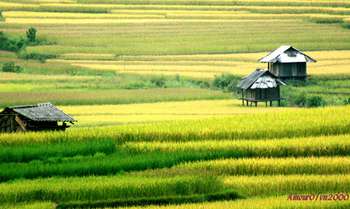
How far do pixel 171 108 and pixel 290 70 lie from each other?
13.7 meters

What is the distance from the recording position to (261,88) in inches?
1982

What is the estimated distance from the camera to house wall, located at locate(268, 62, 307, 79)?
57.4 m

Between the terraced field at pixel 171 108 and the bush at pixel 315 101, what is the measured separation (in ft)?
2.39

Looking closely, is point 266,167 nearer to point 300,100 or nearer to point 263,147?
point 263,147

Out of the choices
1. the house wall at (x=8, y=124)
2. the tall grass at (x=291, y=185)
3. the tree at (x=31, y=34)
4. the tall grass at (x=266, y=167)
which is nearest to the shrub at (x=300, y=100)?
the house wall at (x=8, y=124)

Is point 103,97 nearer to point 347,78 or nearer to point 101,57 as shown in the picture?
point 347,78

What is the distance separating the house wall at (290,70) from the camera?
5738 centimetres

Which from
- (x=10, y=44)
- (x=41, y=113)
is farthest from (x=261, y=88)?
(x=10, y=44)

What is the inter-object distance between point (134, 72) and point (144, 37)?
13.1 metres

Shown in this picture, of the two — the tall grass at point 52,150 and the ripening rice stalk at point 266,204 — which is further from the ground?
the tall grass at point 52,150

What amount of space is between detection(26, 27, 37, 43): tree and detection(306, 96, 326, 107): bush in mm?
24513

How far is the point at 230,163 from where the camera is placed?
25.5 m

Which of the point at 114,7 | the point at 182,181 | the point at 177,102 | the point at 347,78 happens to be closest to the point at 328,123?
the point at 182,181

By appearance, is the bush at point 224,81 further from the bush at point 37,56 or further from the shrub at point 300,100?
the bush at point 37,56
